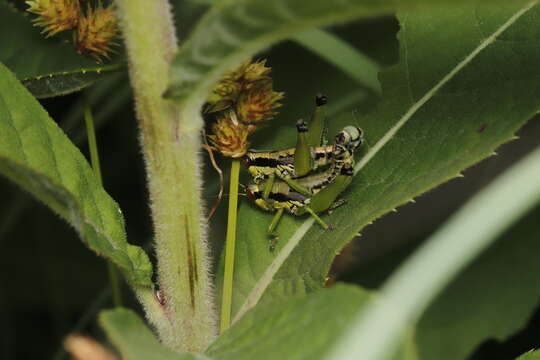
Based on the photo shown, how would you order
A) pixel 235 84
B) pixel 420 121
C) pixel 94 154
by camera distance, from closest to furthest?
1. pixel 235 84
2. pixel 420 121
3. pixel 94 154

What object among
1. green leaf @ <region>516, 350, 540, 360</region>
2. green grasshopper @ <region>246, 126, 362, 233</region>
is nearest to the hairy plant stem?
green grasshopper @ <region>246, 126, 362, 233</region>

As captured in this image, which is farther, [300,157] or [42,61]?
[42,61]

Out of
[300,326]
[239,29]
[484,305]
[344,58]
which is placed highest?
[239,29]

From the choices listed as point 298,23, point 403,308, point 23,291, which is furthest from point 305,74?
point 403,308

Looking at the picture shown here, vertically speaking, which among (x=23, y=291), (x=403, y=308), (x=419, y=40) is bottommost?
(x=23, y=291)

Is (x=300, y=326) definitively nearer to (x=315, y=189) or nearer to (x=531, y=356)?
(x=531, y=356)

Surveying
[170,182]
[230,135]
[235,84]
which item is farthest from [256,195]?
[170,182]

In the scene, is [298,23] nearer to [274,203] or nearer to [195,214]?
[195,214]

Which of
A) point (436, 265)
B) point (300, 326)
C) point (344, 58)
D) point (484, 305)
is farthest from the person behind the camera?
point (344, 58)
